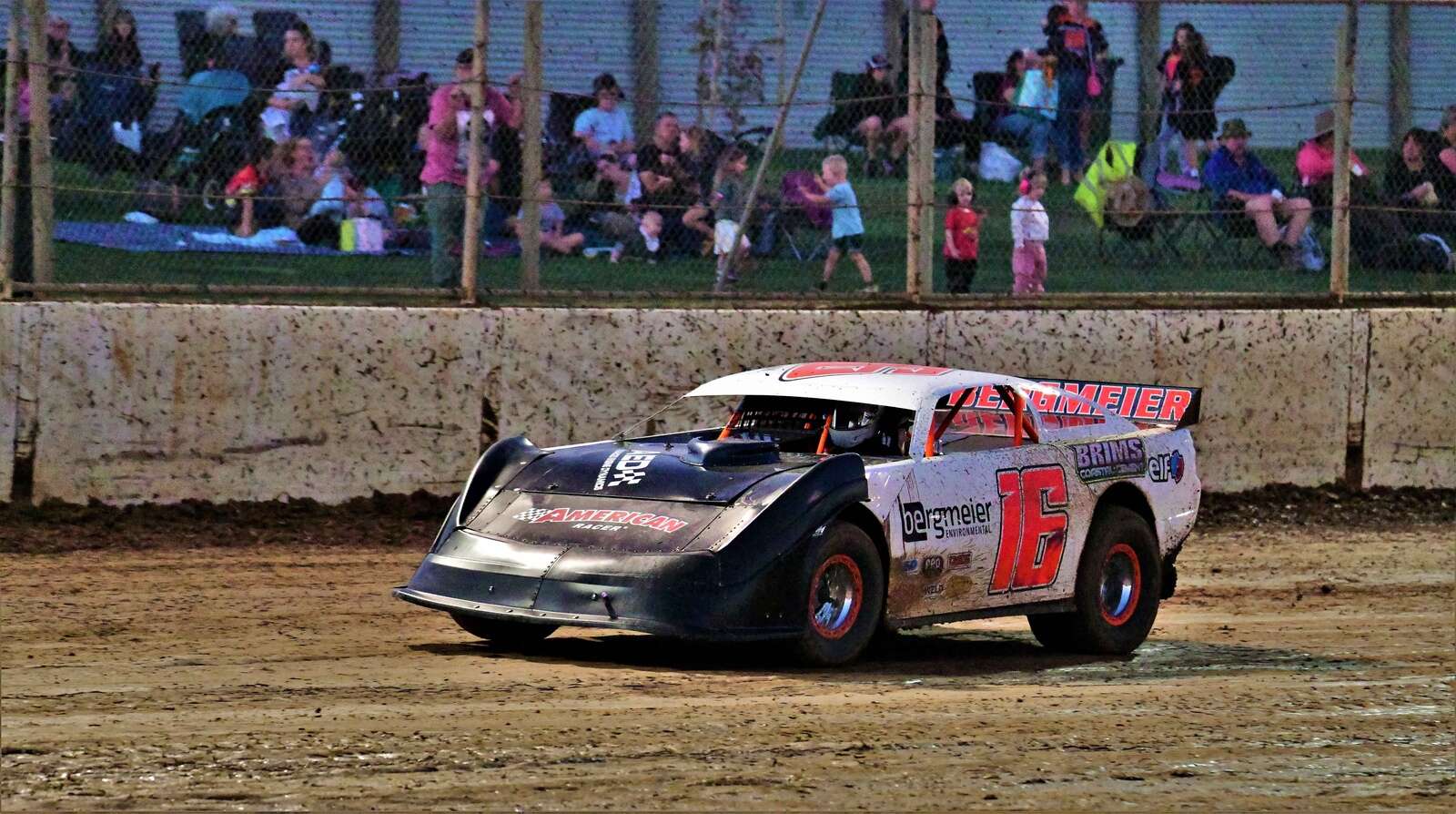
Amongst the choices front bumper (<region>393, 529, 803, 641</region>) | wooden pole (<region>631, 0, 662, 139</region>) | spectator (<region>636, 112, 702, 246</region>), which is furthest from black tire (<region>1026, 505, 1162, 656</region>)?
wooden pole (<region>631, 0, 662, 139</region>)

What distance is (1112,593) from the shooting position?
29.1 feet

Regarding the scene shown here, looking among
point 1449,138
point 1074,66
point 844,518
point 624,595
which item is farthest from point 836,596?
point 1449,138

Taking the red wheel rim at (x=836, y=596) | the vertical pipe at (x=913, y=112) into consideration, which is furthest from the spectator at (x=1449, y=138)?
the red wheel rim at (x=836, y=596)

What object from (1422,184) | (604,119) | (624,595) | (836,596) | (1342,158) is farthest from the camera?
(1422,184)

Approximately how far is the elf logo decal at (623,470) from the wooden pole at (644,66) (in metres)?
3.83

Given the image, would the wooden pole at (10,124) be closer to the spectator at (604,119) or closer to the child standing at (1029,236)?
the spectator at (604,119)

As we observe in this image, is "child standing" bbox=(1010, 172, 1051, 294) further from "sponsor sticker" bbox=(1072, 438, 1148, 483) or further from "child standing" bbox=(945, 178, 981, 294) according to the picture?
"sponsor sticker" bbox=(1072, 438, 1148, 483)

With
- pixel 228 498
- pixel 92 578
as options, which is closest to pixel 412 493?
pixel 228 498

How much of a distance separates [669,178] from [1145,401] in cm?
344

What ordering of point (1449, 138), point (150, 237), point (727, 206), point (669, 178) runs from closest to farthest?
point (150, 237) → point (669, 178) → point (727, 206) → point (1449, 138)

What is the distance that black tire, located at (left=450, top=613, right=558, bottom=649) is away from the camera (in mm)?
7797

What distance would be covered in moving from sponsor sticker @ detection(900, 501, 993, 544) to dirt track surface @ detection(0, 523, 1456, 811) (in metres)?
0.53

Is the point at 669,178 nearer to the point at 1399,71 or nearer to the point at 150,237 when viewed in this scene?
the point at 150,237

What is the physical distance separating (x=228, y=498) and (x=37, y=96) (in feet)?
7.44
